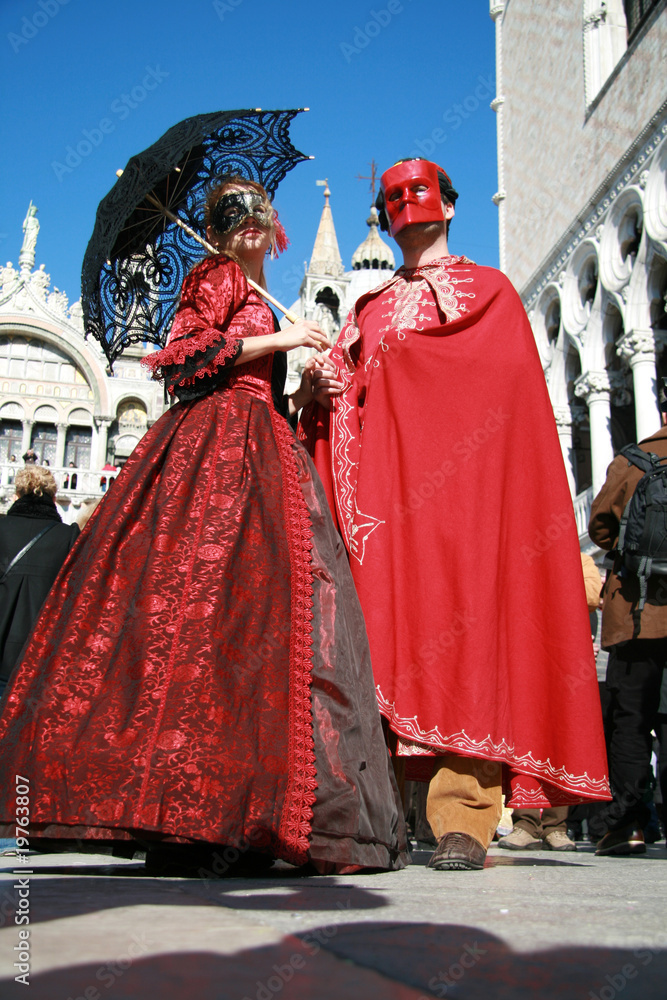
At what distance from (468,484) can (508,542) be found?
0.20 metres

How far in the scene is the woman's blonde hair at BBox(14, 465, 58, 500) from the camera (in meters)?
4.03

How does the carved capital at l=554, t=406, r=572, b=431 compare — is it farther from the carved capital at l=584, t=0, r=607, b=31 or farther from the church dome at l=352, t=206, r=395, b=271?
the church dome at l=352, t=206, r=395, b=271

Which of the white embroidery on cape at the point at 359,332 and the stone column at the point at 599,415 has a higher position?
the stone column at the point at 599,415

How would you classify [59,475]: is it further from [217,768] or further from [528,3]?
[217,768]

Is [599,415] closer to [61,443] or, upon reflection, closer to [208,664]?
[208,664]

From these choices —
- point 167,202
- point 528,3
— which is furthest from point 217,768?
point 528,3

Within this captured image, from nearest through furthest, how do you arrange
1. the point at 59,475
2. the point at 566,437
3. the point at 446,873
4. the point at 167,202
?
the point at 446,873 < the point at 167,202 < the point at 566,437 < the point at 59,475

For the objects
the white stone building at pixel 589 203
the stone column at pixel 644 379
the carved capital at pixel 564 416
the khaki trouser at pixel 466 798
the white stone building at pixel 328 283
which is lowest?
the khaki trouser at pixel 466 798

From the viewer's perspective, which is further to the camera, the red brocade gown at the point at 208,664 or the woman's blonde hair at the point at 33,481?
the woman's blonde hair at the point at 33,481

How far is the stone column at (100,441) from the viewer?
26.1 metres

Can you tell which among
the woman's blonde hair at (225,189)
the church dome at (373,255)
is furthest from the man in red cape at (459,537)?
the church dome at (373,255)

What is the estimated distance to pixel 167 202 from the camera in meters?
3.04

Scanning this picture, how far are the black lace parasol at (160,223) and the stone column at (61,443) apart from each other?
24.1 metres

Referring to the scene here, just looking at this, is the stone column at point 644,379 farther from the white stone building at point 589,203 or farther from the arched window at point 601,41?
the arched window at point 601,41
